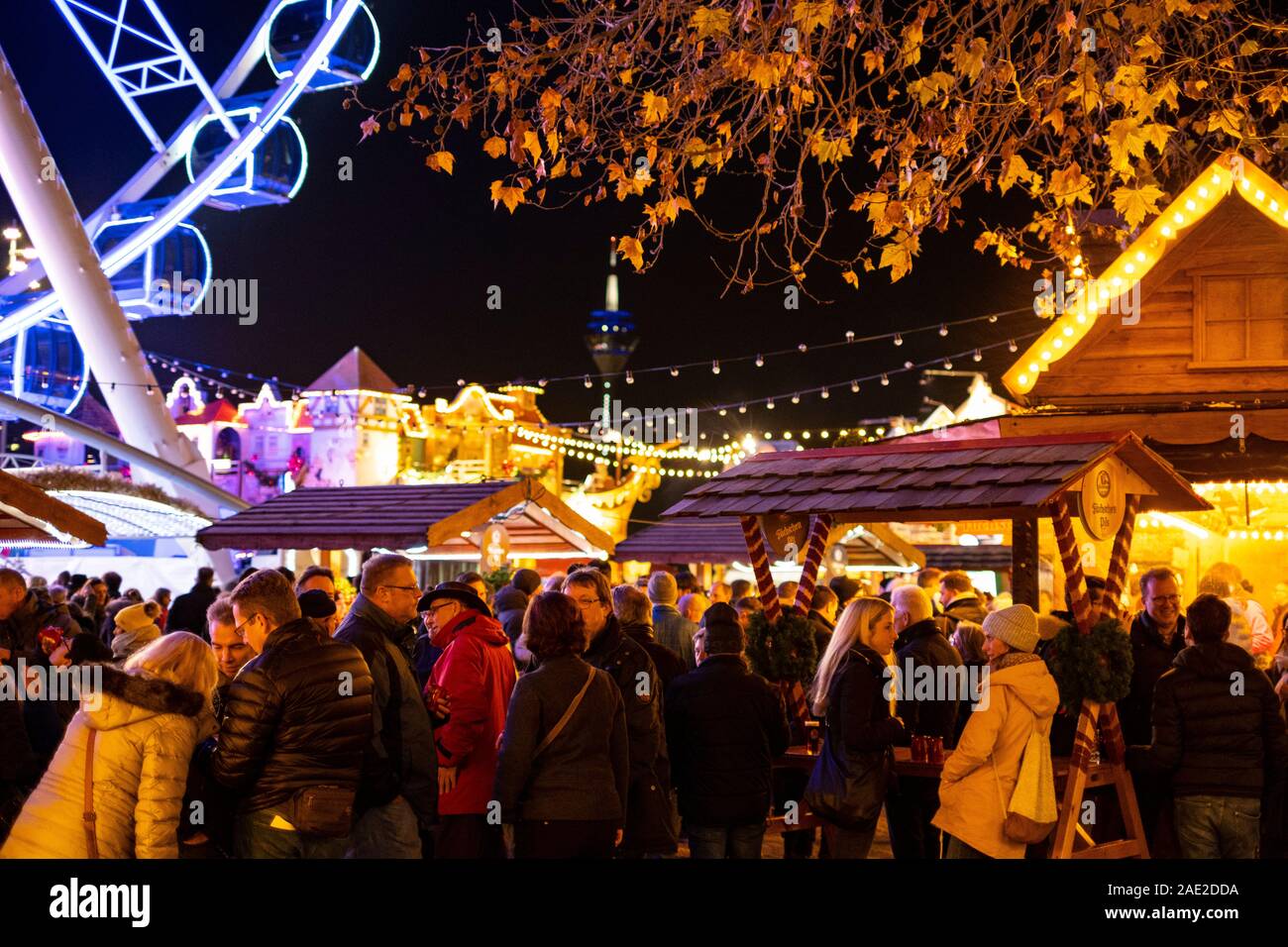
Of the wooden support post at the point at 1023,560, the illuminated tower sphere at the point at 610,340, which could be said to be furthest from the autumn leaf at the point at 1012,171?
the illuminated tower sphere at the point at 610,340

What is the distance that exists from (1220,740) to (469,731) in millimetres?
3527

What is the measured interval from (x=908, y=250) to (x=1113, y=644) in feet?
7.39

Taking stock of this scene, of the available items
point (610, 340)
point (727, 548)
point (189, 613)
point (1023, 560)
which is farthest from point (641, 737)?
point (610, 340)

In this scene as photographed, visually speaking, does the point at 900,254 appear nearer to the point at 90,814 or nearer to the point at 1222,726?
the point at 1222,726

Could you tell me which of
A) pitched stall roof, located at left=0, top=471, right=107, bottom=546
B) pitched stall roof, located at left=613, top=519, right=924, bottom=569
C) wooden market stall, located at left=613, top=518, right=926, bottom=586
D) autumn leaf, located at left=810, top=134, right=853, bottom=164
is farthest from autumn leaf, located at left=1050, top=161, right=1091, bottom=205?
pitched stall roof, located at left=613, top=519, right=924, bottom=569

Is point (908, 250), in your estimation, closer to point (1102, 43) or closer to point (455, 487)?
point (1102, 43)

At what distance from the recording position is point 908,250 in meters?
7.37

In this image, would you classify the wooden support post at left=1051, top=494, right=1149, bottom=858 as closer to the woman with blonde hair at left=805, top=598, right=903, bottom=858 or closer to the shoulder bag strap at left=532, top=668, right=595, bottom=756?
the woman with blonde hair at left=805, top=598, right=903, bottom=858

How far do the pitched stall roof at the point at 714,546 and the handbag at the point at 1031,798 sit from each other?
502 inches

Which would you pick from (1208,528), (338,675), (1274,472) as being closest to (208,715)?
(338,675)

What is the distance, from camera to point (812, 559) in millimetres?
9312

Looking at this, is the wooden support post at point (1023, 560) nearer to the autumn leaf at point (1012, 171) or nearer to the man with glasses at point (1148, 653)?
the man with glasses at point (1148, 653)

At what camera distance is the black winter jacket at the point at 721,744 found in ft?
22.7

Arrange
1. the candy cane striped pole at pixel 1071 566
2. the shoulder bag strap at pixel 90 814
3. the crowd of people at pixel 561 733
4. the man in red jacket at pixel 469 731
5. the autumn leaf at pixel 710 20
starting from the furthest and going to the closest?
1. the candy cane striped pole at pixel 1071 566
2. the autumn leaf at pixel 710 20
3. the man in red jacket at pixel 469 731
4. the crowd of people at pixel 561 733
5. the shoulder bag strap at pixel 90 814
